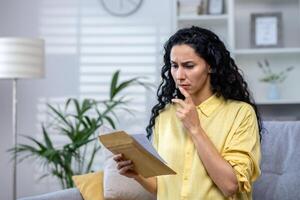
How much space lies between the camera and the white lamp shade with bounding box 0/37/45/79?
2701 mm

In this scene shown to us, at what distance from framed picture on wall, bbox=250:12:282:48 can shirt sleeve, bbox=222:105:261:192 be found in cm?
197

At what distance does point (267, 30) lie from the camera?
3.22 meters

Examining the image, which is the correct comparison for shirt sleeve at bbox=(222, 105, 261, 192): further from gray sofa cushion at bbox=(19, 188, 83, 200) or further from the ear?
gray sofa cushion at bbox=(19, 188, 83, 200)

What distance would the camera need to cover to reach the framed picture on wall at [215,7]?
3.24 m

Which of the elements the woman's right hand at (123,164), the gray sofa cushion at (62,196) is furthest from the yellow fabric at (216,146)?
the gray sofa cushion at (62,196)

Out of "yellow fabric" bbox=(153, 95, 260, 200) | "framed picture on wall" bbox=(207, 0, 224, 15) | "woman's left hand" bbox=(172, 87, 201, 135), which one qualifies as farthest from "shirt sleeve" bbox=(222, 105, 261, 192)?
"framed picture on wall" bbox=(207, 0, 224, 15)

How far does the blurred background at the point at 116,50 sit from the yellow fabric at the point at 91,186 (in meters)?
1.30

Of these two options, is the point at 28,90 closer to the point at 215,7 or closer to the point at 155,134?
the point at 215,7

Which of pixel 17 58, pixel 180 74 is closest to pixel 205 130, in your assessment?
pixel 180 74

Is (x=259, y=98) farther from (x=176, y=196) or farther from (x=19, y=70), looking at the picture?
(x=176, y=196)

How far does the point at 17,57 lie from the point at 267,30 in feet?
5.62

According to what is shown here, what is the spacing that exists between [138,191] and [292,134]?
72cm

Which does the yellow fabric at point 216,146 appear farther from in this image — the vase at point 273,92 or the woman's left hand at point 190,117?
the vase at point 273,92

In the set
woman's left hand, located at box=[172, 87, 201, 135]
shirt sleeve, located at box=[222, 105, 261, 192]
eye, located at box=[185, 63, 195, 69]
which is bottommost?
shirt sleeve, located at box=[222, 105, 261, 192]
